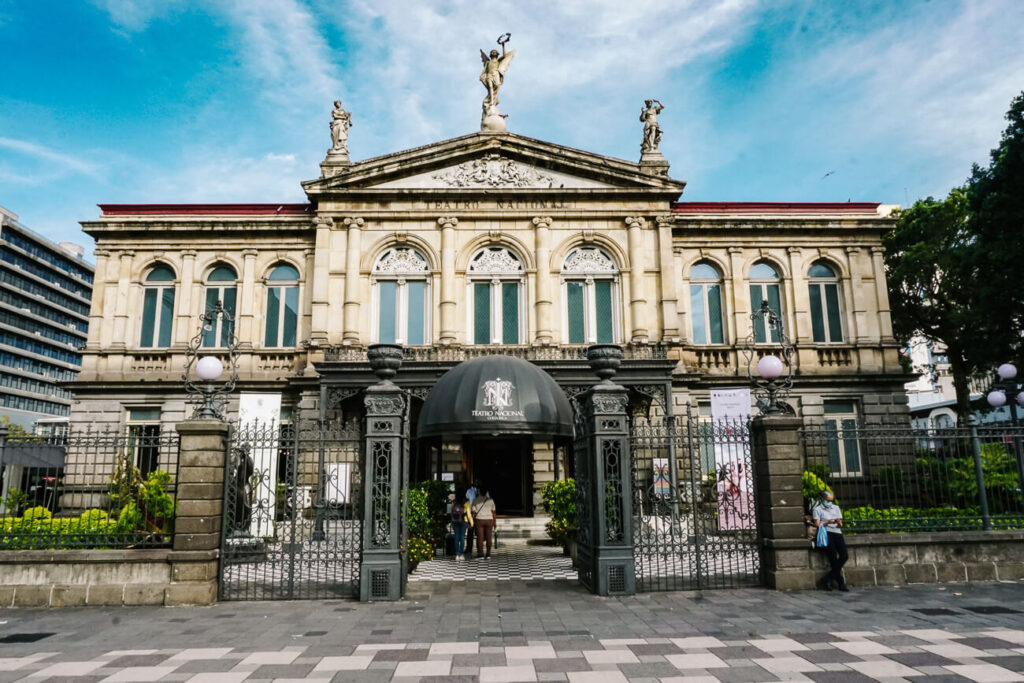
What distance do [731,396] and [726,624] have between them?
37.3 ft

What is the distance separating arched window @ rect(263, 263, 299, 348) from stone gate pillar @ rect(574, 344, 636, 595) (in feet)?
53.4

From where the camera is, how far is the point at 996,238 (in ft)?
74.4

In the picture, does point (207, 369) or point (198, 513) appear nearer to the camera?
point (198, 513)

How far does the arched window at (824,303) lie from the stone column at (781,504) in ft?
51.6

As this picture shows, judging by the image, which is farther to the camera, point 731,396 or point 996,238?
point 996,238

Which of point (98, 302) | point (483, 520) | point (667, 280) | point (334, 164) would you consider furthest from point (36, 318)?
point (483, 520)

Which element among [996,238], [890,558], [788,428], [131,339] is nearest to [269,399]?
[131,339]

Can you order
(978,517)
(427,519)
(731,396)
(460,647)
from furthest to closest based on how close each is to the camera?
1. (731,396)
2. (427,519)
3. (978,517)
4. (460,647)

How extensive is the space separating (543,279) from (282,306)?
10073 millimetres

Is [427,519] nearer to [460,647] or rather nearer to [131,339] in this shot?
[460,647]

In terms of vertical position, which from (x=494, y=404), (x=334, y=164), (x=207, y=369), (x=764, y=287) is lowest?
(x=494, y=404)

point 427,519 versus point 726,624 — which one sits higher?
point 427,519

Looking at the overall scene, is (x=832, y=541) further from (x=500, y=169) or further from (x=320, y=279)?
(x=320, y=279)

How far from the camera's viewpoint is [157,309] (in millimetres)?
25328
